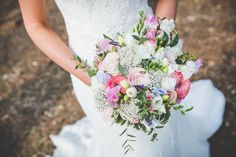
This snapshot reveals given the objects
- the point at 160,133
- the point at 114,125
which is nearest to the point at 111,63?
the point at 114,125

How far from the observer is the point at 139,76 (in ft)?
6.42

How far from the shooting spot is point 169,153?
9.44ft

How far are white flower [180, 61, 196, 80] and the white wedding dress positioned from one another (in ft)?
2.28

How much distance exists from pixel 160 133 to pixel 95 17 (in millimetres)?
936

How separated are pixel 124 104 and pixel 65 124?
2274 mm

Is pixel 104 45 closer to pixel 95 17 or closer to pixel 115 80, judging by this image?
pixel 115 80

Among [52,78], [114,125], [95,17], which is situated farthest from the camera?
[52,78]

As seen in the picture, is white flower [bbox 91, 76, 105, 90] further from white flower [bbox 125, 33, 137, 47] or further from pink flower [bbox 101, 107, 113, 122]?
white flower [bbox 125, 33, 137, 47]

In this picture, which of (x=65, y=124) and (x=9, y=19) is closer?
(x=65, y=124)

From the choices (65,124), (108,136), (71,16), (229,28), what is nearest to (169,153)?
(108,136)

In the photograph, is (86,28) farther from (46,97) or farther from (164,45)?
(46,97)

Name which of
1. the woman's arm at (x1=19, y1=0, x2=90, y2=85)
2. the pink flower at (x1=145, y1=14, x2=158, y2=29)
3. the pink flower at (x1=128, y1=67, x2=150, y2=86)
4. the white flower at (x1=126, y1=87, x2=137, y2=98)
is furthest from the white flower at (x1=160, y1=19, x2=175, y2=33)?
the woman's arm at (x1=19, y1=0, x2=90, y2=85)

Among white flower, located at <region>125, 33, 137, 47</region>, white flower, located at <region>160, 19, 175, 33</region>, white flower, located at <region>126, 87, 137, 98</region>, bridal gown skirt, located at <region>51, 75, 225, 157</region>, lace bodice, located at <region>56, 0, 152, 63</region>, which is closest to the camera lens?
white flower, located at <region>126, 87, 137, 98</region>

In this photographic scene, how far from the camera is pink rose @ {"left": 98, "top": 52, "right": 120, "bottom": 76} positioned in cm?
198
